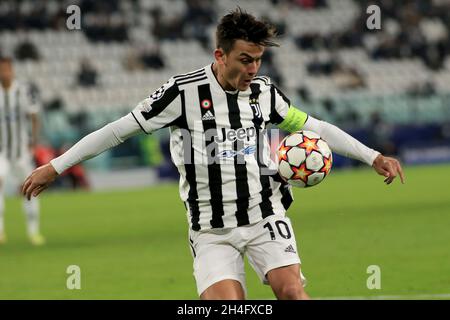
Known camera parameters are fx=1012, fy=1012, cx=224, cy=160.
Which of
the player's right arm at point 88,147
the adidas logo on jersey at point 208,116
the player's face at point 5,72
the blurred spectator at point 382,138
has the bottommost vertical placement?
the player's right arm at point 88,147

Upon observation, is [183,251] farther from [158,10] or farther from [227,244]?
[158,10]

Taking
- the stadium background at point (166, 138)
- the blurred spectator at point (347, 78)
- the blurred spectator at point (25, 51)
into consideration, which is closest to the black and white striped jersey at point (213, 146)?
the stadium background at point (166, 138)

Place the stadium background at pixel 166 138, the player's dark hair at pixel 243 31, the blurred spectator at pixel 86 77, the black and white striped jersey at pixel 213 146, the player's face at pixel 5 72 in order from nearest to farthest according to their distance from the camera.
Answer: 1. the player's dark hair at pixel 243 31
2. the black and white striped jersey at pixel 213 146
3. the stadium background at pixel 166 138
4. the player's face at pixel 5 72
5. the blurred spectator at pixel 86 77

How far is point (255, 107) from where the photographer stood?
610cm

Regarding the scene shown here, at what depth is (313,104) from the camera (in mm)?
28922

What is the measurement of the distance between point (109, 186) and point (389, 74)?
1277 centimetres

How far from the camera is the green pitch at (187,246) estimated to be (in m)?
8.73

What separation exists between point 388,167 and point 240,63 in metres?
1.10

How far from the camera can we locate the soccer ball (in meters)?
6.08

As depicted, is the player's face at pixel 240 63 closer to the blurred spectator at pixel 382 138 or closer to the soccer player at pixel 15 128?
the soccer player at pixel 15 128

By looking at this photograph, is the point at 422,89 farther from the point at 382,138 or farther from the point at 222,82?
the point at 222,82

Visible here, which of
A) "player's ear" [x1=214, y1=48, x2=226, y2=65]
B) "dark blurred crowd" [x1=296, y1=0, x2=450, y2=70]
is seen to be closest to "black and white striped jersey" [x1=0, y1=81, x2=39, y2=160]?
"player's ear" [x1=214, y1=48, x2=226, y2=65]

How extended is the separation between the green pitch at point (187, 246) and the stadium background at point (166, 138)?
1.3 inches
